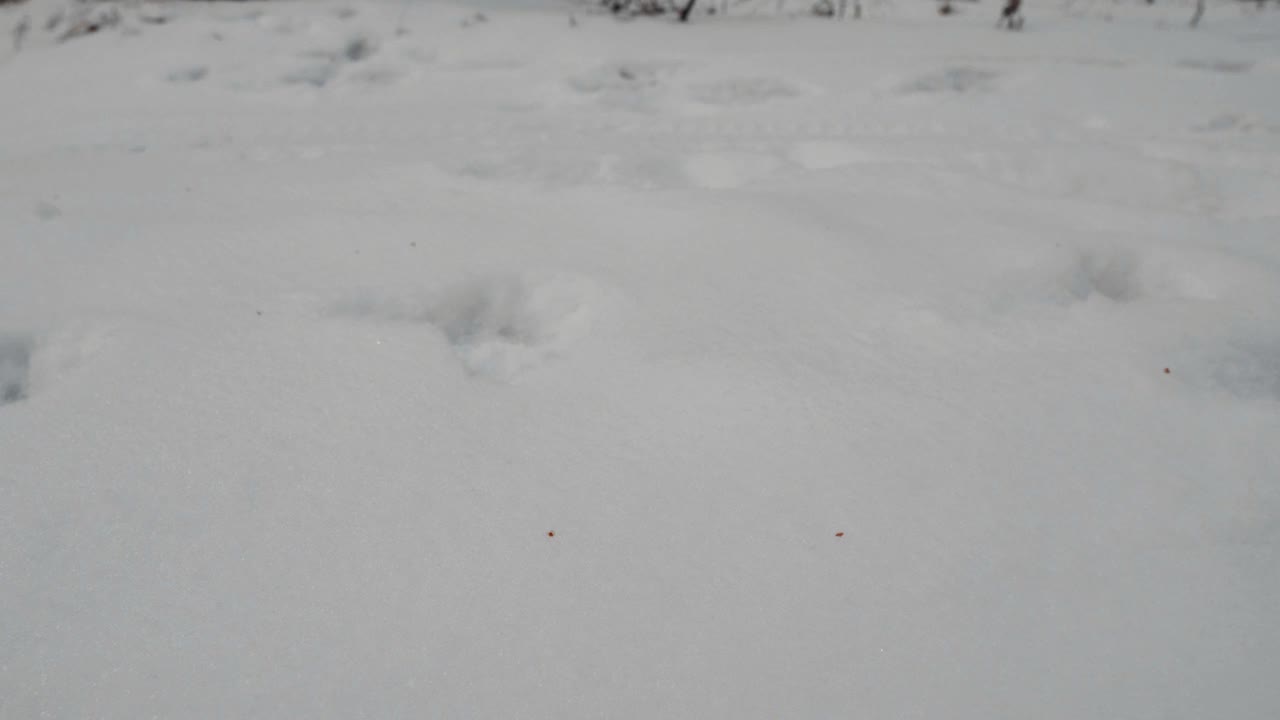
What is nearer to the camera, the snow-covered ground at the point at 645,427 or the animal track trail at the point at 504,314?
the snow-covered ground at the point at 645,427

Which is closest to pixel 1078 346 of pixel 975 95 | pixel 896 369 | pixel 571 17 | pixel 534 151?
pixel 896 369

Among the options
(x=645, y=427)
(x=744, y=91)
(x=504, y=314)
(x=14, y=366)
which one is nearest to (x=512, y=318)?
(x=504, y=314)

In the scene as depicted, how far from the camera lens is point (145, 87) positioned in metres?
2.36

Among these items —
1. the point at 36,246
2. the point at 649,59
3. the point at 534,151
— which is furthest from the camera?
the point at 649,59

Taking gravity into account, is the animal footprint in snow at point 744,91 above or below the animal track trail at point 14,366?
above

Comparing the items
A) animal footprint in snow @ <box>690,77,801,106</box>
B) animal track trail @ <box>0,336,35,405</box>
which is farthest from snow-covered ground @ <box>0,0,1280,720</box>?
animal footprint in snow @ <box>690,77,801,106</box>

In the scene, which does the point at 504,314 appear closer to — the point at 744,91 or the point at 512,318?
the point at 512,318

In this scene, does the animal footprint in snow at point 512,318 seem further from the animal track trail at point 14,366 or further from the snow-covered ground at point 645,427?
the animal track trail at point 14,366

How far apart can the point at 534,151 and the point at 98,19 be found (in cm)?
226

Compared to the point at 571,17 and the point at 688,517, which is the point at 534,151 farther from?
the point at 571,17

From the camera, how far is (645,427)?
1.01 meters

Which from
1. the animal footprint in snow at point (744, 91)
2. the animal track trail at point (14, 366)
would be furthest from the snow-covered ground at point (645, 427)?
the animal footprint in snow at point (744, 91)

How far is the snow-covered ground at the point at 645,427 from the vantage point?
75 centimetres

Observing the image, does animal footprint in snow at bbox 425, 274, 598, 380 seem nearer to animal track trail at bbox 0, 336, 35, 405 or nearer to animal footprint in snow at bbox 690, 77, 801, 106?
animal track trail at bbox 0, 336, 35, 405
